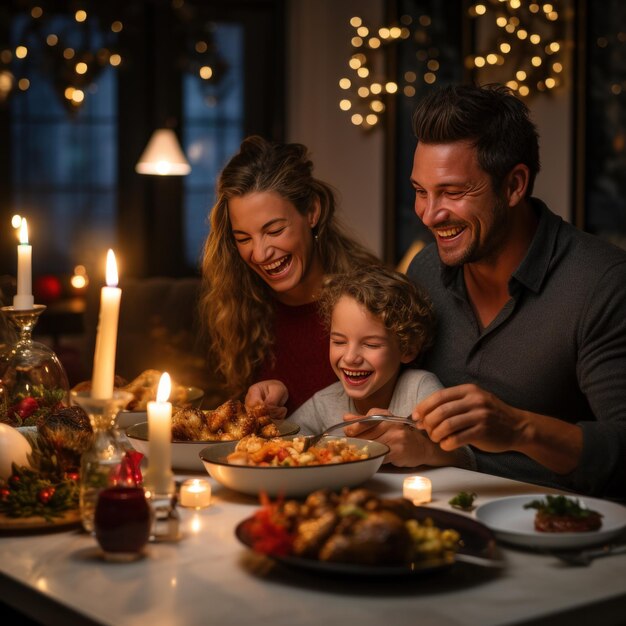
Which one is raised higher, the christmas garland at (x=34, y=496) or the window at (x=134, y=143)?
the window at (x=134, y=143)

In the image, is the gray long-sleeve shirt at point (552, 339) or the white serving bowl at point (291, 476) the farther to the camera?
the gray long-sleeve shirt at point (552, 339)

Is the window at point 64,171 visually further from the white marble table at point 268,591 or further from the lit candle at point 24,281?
the white marble table at point 268,591

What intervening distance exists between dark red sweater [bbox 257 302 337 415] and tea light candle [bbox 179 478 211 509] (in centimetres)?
104

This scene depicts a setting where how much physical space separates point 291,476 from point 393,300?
2.44 ft

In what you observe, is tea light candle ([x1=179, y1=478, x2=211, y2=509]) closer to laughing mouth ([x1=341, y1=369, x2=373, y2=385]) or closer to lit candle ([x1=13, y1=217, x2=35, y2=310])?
lit candle ([x1=13, y1=217, x2=35, y2=310])

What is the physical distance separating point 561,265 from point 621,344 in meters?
0.22

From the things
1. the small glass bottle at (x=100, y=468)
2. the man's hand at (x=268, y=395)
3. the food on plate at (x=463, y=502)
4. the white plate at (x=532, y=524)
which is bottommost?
the man's hand at (x=268, y=395)

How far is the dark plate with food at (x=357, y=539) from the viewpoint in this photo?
45.8 inches

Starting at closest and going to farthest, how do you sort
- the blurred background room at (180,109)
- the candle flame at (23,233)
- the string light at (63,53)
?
1. the candle flame at (23,233)
2. the blurred background room at (180,109)
3. the string light at (63,53)

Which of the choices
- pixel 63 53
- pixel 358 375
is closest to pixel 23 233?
pixel 358 375

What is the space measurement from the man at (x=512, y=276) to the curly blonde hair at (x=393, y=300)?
0.24 ft

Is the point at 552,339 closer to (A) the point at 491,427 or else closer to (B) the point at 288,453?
(A) the point at 491,427

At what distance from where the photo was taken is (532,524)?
142 centimetres

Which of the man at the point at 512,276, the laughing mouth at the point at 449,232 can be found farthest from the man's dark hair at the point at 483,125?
the laughing mouth at the point at 449,232
